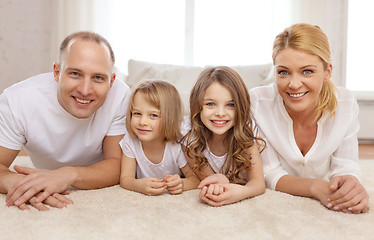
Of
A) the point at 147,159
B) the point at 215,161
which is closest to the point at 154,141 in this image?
the point at 147,159

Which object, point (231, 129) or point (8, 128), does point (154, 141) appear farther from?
point (8, 128)

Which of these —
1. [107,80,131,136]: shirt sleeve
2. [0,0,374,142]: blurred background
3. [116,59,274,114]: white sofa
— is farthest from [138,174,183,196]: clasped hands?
[0,0,374,142]: blurred background

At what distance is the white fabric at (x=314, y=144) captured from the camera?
1.69 meters

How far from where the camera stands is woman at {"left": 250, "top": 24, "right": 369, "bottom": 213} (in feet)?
5.17

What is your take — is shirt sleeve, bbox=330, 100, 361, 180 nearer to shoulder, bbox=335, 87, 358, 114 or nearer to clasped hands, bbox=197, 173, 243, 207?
shoulder, bbox=335, 87, 358, 114

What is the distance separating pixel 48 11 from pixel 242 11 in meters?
2.28

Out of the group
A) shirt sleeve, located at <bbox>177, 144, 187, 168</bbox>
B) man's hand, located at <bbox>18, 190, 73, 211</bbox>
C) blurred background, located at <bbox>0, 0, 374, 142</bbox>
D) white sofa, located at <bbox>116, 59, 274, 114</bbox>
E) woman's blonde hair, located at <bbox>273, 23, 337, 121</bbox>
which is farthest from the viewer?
blurred background, located at <bbox>0, 0, 374, 142</bbox>

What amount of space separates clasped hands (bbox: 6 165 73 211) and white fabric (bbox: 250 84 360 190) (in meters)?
0.92

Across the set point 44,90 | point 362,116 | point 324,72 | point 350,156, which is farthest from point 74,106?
point 362,116

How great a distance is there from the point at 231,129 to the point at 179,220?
0.62 meters

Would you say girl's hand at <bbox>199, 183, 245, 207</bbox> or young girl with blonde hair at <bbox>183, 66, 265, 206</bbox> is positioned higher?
young girl with blonde hair at <bbox>183, 66, 265, 206</bbox>

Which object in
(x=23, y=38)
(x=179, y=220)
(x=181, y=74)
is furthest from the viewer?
(x=23, y=38)

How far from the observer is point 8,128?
5.39ft

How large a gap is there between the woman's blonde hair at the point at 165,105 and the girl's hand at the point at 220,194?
37cm
